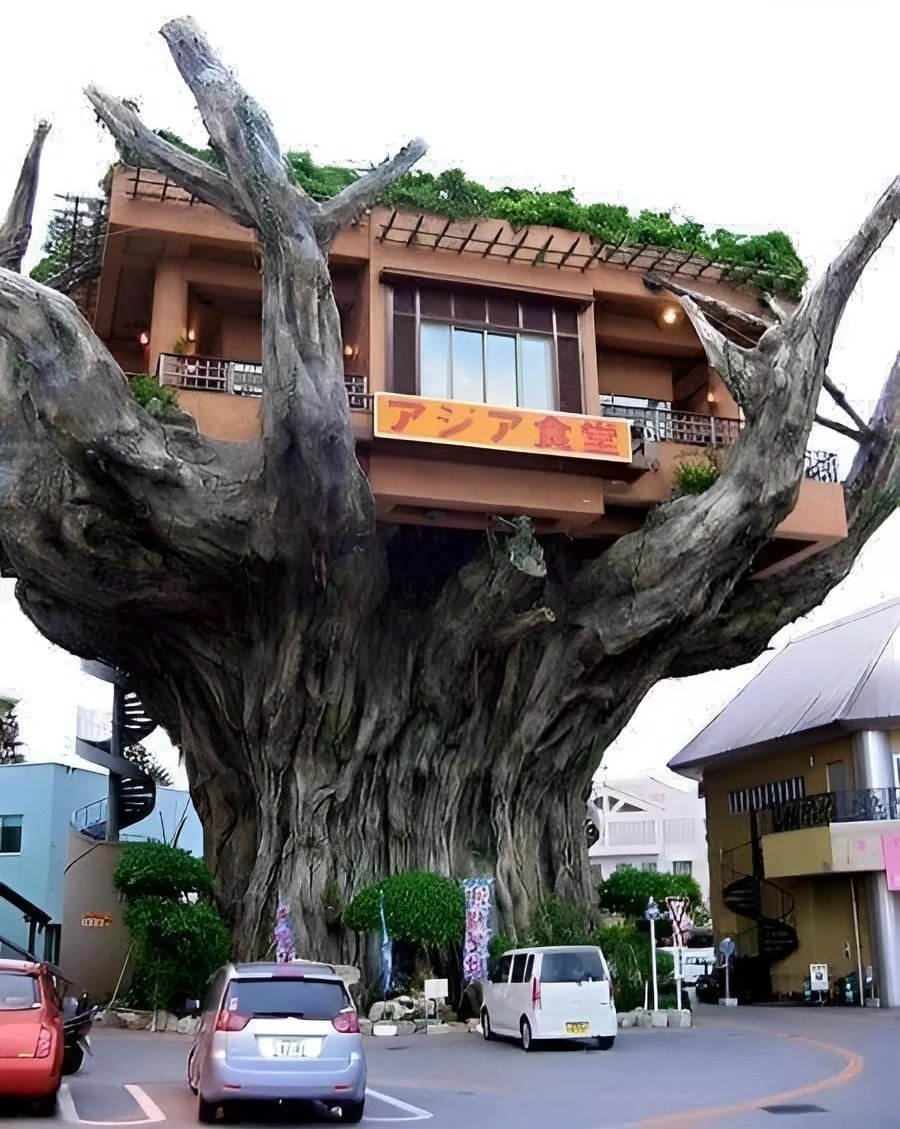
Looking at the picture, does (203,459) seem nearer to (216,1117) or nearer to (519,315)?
(519,315)

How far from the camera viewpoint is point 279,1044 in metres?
9.24

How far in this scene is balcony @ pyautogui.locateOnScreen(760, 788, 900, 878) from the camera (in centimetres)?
2511

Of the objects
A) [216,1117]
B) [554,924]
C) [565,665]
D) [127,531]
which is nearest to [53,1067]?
A: [216,1117]

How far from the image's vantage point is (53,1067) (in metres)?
9.60

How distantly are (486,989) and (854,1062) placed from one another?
533 centimetres

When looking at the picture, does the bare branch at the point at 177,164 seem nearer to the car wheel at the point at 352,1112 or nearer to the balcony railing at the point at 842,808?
the car wheel at the point at 352,1112

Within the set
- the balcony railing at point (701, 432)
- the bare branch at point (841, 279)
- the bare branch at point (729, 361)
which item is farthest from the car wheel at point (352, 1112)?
the balcony railing at point (701, 432)

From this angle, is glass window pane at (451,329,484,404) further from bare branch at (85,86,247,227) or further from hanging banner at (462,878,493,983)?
hanging banner at (462,878,493,983)

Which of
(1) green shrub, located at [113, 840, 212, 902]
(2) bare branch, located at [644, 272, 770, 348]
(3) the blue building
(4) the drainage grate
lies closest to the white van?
(4) the drainage grate

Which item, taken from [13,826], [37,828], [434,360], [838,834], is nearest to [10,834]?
[13,826]

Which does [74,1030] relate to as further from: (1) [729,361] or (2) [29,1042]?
(1) [729,361]

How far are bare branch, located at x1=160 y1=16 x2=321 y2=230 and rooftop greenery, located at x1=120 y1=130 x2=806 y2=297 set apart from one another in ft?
16.6

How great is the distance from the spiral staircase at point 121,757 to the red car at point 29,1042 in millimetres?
19070

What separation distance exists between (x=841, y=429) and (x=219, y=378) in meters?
11.7
